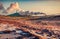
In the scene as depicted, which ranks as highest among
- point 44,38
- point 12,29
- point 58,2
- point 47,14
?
point 58,2

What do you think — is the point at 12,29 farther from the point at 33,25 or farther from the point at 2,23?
the point at 33,25

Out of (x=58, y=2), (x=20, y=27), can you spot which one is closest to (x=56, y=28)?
(x=58, y=2)

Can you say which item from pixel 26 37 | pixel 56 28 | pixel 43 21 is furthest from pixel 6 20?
pixel 56 28

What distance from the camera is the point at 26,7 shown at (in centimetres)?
148

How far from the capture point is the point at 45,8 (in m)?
1.48

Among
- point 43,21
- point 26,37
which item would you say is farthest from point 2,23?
point 43,21

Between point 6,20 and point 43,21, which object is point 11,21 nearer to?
point 6,20

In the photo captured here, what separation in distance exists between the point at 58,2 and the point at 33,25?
15.5 inches

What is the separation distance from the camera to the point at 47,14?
1.48 m

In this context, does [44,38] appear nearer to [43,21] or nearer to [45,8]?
[43,21]

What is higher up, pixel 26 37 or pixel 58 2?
pixel 58 2

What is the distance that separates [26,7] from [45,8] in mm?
219

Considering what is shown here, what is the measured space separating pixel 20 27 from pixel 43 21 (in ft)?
0.89

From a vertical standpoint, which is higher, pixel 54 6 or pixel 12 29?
pixel 54 6
